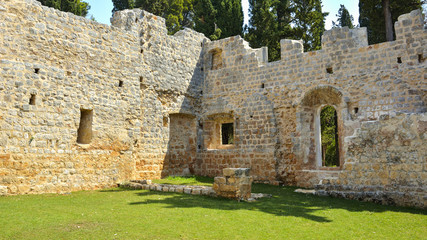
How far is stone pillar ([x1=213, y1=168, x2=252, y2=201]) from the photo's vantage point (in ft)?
24.8

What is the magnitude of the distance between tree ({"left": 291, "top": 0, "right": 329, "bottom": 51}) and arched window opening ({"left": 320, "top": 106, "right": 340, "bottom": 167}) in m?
4.10

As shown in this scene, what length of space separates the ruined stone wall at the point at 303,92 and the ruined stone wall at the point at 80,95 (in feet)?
7.07

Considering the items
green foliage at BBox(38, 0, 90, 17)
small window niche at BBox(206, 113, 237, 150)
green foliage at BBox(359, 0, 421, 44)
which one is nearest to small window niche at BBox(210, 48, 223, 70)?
small window niche at BBox(206, 113, 237, 150)

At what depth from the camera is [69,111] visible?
31.3 feet

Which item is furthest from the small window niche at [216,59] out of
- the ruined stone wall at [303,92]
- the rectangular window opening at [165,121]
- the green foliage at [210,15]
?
the green foliage at [210,15]

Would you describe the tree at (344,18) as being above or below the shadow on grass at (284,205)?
above

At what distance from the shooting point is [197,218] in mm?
5730

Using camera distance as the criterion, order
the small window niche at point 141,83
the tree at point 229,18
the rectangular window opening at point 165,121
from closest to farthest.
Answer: the small window niche at point 141,83
the rectangular window opening at point 165,121
the tree at point 229,18

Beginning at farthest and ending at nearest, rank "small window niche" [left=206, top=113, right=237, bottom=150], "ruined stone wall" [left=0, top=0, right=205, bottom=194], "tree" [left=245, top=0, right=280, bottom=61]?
"tree" [left=245, top=0, right=280, bottom=61], "small window niche" [left=206, top=113, right=237, bottom=150], "ruined stone wall" [left=0, top=0, right=205, bottom=194]

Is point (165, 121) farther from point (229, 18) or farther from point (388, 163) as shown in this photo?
point (229, 18)

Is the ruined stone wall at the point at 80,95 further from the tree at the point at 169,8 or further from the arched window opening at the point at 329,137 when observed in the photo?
the tree at the point at 169,8

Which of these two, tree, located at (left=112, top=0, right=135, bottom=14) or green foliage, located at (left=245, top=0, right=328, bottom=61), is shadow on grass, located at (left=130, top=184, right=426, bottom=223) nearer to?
green foliage, located at (left=245, top=0, right=328, bottom=61)

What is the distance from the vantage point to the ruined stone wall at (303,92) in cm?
1023

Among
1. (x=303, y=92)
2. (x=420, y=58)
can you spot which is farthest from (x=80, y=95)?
(x=420, y=58)
